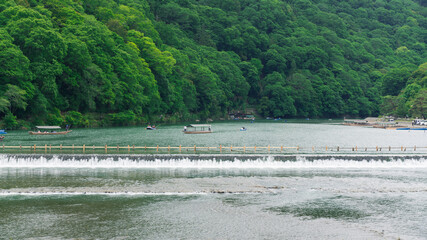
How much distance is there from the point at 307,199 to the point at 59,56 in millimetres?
71223

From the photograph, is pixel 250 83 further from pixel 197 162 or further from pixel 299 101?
pixel 197 162

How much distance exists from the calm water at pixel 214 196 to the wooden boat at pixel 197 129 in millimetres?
39385

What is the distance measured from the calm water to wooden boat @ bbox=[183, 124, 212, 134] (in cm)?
3938

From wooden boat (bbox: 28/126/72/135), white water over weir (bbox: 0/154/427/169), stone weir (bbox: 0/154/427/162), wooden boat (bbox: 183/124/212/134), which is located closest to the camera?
white water over weir (bbox: 0/154/427/169)

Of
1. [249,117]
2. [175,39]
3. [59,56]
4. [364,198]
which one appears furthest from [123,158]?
[249,117]

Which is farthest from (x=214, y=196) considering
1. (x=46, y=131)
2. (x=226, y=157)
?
(x=46, y=131)

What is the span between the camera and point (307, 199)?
3250 centimetres

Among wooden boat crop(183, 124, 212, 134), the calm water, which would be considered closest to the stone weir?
the calm water

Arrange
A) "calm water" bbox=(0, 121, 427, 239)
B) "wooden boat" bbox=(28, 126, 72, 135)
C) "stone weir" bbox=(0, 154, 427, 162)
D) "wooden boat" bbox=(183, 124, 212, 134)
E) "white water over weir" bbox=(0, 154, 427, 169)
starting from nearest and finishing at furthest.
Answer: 1. "calm water" bbox=(0, 121, 427, 239)
2. "white water over weir" bbox=(0, 154, 427, 169)
3. "stone weir" bbox=(0, 154, 427, 162)
4. "wooden boat" bbox=(28, 126, 72, 135)
5. "wooden boat" bbox=(183, 124, 212, 134)

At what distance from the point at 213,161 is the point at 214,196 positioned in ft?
47.6

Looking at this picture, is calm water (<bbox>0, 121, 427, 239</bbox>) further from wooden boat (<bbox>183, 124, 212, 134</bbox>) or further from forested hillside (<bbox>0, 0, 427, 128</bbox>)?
forested hillside (<bbox>0, 0, 427, 128</bbox>)

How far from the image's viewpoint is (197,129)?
94375mm

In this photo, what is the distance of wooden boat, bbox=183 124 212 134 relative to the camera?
87194 millimetres

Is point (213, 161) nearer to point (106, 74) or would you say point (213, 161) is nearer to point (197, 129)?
point (197, 129)
